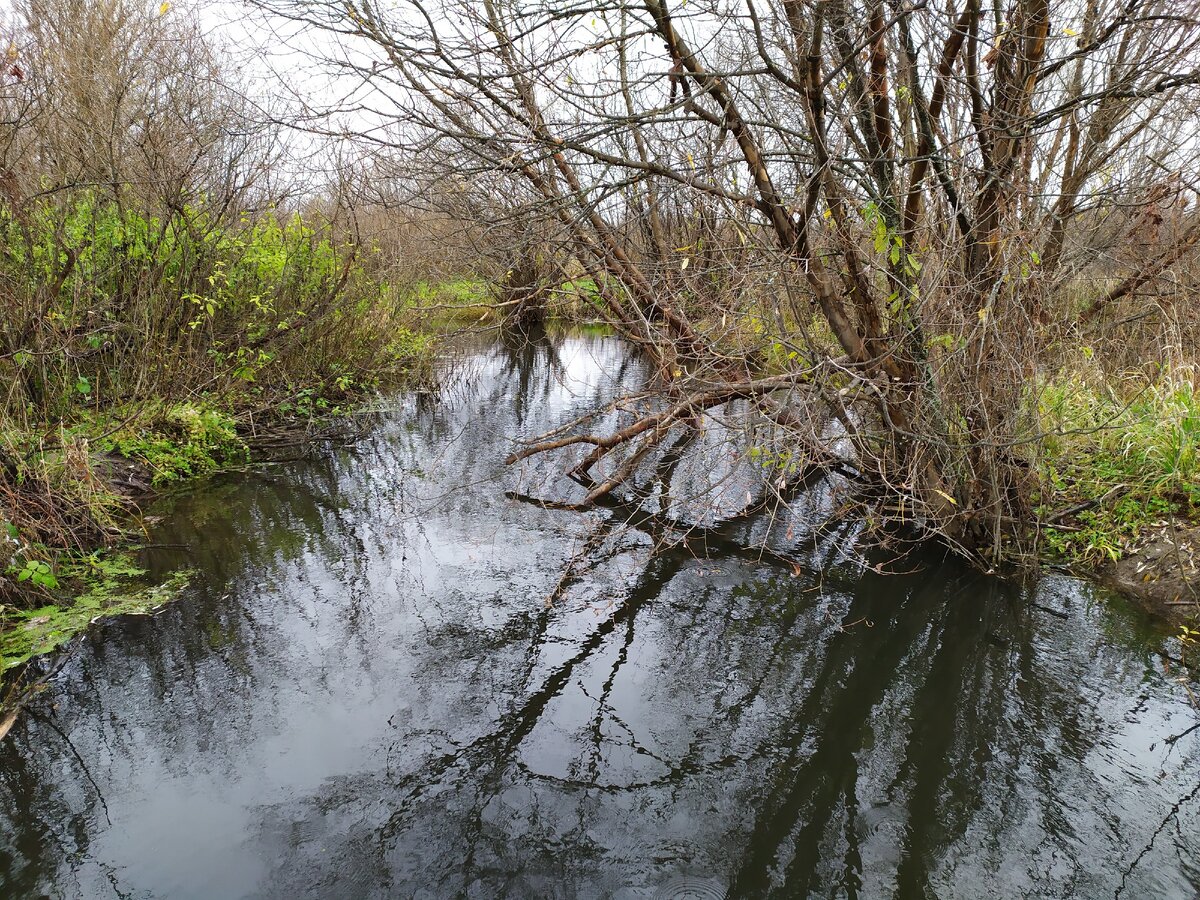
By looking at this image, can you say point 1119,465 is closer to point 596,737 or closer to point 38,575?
point 596,737

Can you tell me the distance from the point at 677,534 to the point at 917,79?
11.9 ft

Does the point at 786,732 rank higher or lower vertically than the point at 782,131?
lower

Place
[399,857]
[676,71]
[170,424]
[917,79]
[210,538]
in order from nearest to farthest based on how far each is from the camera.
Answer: [399,857] < [676,71] < [917,79] < [210,538] < [170,424]

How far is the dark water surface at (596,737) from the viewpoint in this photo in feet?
10.0

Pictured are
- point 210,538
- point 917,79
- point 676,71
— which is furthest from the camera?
point 210,538

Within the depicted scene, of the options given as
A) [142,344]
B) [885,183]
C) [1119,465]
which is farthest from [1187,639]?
[142,344]

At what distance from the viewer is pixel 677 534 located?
617cm

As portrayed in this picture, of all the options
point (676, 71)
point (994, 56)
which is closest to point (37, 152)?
point (676, 71)

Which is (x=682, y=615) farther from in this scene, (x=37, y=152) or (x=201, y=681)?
(x=37, y=152)

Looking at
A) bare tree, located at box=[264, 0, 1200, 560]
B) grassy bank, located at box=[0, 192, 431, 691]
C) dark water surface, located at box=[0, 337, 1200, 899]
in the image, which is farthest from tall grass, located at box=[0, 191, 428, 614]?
bare tree, located at box=[264, 0, 1200, 560]

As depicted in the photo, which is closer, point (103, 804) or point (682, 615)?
point (103, 804)

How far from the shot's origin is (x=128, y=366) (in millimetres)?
7094

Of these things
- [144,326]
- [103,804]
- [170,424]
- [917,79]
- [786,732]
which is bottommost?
[786,732]

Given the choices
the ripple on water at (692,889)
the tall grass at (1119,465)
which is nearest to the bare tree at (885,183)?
the tall grass at (1119,465)
